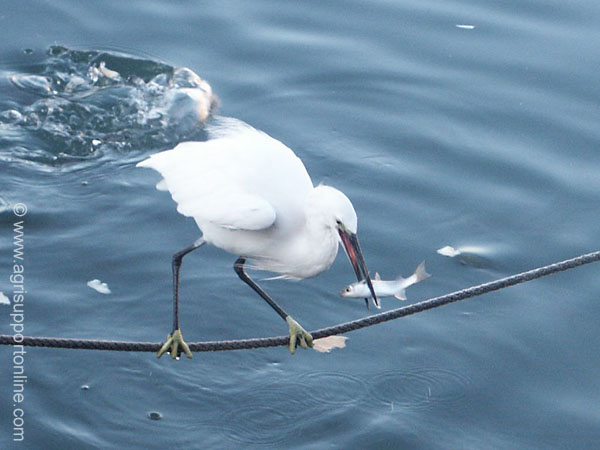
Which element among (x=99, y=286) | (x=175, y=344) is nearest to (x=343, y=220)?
(x=175, y=344)

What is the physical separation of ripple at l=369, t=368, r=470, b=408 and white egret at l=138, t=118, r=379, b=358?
3.95 ft

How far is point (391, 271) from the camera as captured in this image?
6.57 metres

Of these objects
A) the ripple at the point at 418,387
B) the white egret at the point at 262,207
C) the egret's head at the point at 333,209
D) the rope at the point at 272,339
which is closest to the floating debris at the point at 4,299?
the white egret at the point at 262,207

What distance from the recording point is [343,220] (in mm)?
4172

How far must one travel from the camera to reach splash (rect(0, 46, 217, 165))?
7699 mm

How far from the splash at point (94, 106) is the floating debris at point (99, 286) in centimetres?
142

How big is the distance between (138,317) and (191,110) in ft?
7.57

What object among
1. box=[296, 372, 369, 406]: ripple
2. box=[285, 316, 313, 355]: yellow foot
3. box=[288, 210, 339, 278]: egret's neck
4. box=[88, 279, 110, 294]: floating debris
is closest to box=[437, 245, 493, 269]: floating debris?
box=[296, 372, 369, 406]: ripple

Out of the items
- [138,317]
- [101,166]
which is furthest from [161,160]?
[101,166]

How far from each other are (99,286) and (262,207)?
7.64 ft

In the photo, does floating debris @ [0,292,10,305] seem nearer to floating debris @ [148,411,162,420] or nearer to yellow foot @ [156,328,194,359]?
floating debris @ [148,411,162,420]

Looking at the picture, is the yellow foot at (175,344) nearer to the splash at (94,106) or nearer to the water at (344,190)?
the water at (344,190)

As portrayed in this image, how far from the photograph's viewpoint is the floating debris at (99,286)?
6.39m

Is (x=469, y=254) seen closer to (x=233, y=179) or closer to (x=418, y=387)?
(x=418, y=387)
